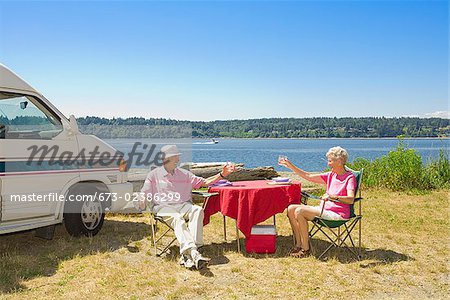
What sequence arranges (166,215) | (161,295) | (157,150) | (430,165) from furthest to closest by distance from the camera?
(430,165), (157,150), (166,215), (161,295)

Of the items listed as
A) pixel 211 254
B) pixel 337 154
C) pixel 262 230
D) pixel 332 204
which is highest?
→ pixel 337 154

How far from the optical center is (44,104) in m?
5.78

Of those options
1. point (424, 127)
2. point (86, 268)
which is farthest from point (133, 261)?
point (424, 127)

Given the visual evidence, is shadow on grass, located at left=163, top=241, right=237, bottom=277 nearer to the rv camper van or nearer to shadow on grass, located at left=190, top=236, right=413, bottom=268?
shadow on grass, located at left=190, top=236, right=413, bottom=268

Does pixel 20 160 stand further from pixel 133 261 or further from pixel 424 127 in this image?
pixel 424 127

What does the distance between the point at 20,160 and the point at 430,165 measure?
9908 mm

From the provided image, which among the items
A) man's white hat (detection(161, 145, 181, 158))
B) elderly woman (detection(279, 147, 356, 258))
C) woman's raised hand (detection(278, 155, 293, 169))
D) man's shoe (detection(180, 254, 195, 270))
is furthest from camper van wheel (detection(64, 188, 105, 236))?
elderly woman (detection(279, 147, 356, 258))

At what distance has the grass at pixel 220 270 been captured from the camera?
172 inches

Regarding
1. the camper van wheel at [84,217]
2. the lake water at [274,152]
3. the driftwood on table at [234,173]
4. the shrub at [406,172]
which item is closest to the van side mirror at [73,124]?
the camper van wheel at [84,217]

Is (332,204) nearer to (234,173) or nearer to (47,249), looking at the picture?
(47,249)

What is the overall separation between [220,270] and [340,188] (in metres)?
1.68

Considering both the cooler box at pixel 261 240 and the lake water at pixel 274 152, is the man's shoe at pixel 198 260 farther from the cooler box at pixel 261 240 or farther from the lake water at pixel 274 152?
the lake water at pixel 274 152

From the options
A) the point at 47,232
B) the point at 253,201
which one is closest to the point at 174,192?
Answer: the point at 253,201

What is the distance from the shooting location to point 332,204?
18.0 feet
